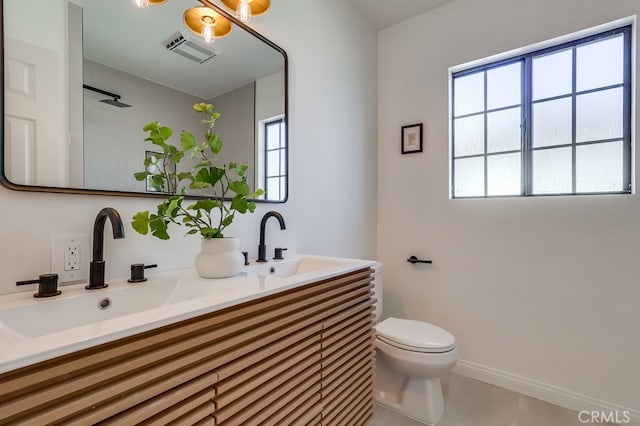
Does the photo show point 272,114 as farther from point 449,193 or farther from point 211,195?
point 449,193

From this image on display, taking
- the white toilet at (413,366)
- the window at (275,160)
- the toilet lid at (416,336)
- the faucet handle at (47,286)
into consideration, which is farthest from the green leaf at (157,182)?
the toilet lid at (416,336)

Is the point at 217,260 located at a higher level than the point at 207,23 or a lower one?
lower

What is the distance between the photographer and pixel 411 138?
2354 mm

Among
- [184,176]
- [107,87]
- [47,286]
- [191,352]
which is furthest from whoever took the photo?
[184,176]

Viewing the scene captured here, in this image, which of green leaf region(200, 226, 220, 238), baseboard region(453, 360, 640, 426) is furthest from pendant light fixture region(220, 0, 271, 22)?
baseboard region(453, 360, 640, 426)

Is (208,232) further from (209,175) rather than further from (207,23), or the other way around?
(207,23)

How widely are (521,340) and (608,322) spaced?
454 mm

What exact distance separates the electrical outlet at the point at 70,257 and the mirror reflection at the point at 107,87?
167 millimetres

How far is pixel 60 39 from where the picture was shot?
0.95 meters

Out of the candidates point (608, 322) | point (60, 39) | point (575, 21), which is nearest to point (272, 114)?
point (60, 39)

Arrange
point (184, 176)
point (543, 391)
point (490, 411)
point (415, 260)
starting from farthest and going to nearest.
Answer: point (415, 260)
point (543, 391)
point (490, 411)
point (184, 176)

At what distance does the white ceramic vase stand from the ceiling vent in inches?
32.4

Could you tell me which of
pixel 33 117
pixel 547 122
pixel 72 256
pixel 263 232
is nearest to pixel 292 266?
pixel 263 232

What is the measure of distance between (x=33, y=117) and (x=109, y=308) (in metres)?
0.61
